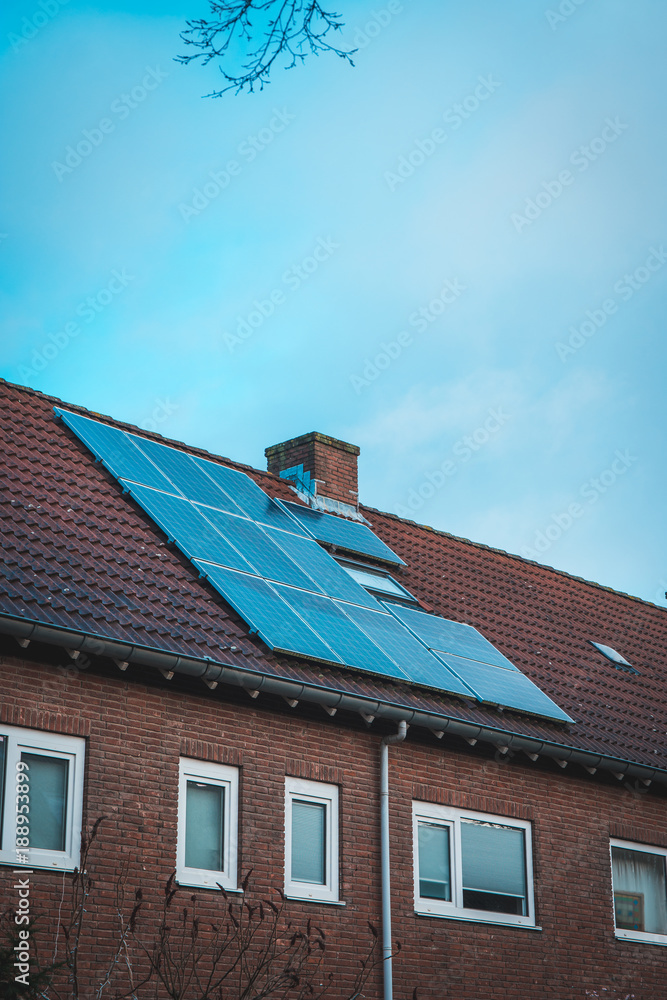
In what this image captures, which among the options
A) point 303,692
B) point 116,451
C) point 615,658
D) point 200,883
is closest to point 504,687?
point 303,692

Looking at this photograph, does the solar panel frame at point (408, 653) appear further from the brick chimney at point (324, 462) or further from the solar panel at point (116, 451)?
the brick chimney at point (324, 462)

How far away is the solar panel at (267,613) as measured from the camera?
12992 millimetres

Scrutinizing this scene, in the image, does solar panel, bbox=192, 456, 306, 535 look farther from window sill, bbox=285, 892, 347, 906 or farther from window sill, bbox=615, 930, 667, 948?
window sill, bbox=615, 930, 667, 948

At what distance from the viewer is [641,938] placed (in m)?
16.1

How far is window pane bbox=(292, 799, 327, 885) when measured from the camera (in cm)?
1285

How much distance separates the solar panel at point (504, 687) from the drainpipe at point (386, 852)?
63.0 inches

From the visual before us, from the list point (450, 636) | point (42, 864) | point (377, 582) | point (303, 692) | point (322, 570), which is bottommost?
point (42, 864)

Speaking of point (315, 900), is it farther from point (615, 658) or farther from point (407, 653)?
point (615, 658)

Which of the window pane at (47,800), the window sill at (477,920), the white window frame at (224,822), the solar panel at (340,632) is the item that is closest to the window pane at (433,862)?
the window sill at (477,920)

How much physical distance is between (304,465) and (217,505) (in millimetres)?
3841

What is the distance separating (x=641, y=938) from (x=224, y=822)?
22.1 ft

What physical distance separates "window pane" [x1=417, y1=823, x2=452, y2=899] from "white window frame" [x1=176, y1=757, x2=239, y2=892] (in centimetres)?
267

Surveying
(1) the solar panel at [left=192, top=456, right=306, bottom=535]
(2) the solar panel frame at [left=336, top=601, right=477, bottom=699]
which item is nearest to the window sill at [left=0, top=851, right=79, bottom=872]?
(2) the solar panel frame at [left=336, top=601, right=477, bottom=699]

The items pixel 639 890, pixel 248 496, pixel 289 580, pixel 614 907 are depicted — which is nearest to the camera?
pixel 289 580
